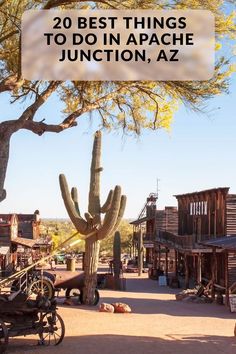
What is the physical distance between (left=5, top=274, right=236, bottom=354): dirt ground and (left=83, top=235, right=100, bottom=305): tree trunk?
2.61 feet

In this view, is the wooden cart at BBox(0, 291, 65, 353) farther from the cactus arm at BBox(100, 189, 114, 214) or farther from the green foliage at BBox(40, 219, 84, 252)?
the cactus arm at BBox(100, 189, 114, 214)

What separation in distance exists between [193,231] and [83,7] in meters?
21.7

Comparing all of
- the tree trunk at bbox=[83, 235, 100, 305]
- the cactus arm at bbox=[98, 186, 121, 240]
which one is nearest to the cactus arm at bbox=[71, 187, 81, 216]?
the tree trunk at bbox=[83, 235, 100, 305]

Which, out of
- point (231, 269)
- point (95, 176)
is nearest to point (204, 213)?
point (231, 269)

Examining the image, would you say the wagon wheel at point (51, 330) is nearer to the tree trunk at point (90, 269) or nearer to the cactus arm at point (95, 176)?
the tree trunk at point (90, 269)

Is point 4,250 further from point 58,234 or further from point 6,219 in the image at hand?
point 58,234

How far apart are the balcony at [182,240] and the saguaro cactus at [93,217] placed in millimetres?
6681

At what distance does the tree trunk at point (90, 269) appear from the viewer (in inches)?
772

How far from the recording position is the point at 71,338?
12.5 meters

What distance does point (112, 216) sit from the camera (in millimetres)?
18344

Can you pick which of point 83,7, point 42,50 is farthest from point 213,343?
point 83,7

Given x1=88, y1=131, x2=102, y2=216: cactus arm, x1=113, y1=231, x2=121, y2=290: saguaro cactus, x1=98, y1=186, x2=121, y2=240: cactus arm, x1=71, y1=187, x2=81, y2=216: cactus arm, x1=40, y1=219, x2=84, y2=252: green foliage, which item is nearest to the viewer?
x1=98, y1=186, x2=121, y2=240: cactus arm

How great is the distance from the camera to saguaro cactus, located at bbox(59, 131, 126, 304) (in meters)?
19.0

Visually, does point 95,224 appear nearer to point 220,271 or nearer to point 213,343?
point 213,343
